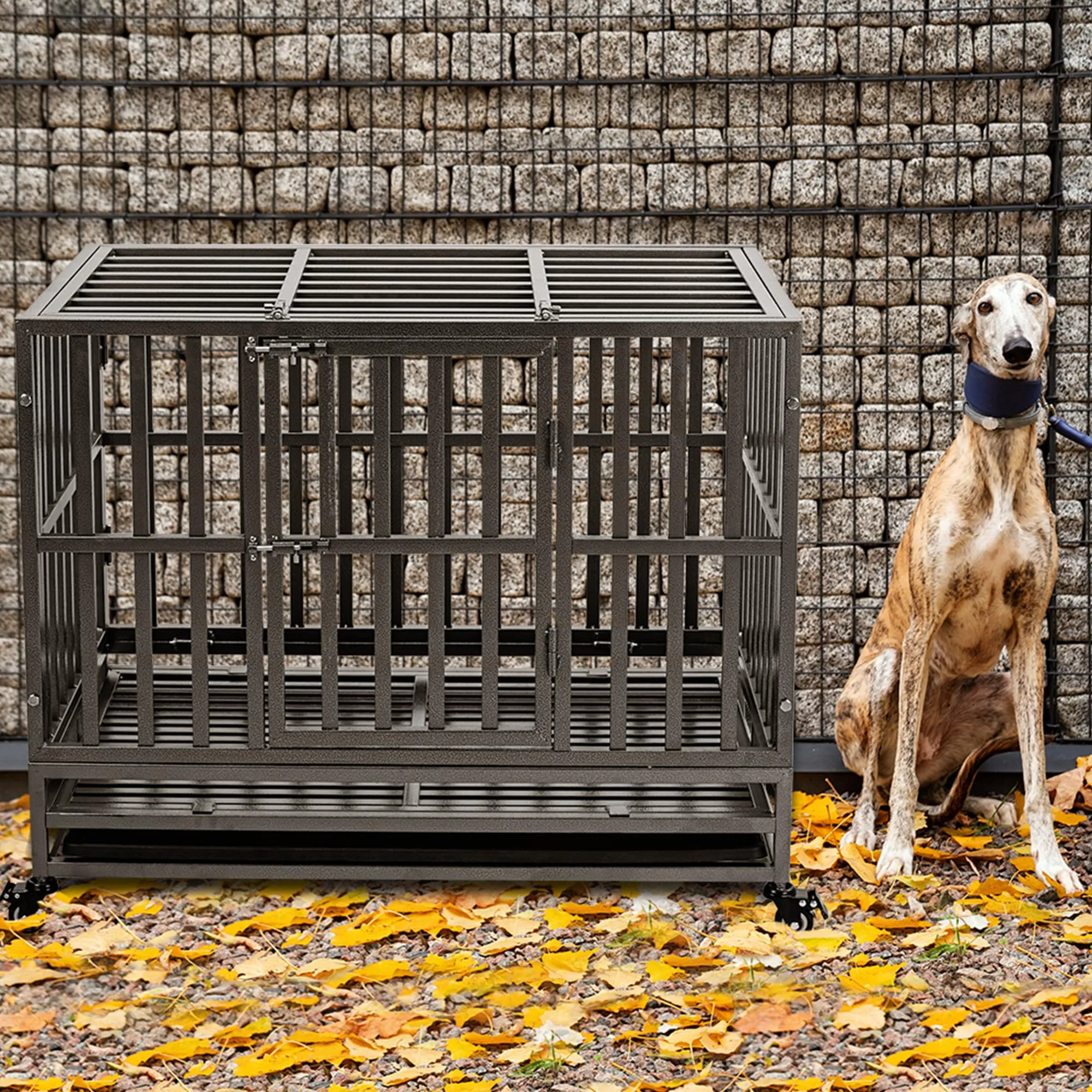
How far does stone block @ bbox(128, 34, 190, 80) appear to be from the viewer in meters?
5.91

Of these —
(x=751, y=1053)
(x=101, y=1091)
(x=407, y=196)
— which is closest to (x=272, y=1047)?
(x=101, y=1091)

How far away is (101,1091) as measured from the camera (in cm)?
336

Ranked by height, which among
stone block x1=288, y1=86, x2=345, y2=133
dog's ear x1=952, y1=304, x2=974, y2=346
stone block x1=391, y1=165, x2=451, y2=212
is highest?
stone block x1=288, y1=86, x2=345, y2=133

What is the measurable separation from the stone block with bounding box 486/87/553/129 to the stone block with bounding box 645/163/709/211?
454 millimetres

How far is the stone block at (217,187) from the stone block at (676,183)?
5.02ft

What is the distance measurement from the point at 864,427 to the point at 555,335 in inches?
92.3

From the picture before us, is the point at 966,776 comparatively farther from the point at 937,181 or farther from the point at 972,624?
the point at 937,181

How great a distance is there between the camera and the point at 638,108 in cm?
590

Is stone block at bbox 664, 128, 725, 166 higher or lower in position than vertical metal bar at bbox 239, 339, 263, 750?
higher

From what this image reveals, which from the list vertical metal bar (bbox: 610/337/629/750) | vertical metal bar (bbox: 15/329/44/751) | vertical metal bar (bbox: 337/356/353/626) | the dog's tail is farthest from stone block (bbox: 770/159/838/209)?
vertical metal bar (bbox: 15/329/44/751)

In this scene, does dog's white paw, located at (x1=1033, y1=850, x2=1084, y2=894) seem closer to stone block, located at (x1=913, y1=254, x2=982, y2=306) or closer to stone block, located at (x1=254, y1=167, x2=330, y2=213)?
stone block, located at (x1=913, y1=254, x2=982, y2=306)

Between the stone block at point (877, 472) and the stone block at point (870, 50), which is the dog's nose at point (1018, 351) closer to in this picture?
the stone block at point (877, 472)

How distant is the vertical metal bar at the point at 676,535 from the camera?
13.4ft

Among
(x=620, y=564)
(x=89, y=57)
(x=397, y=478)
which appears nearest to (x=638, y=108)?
(x=397, y=478)
